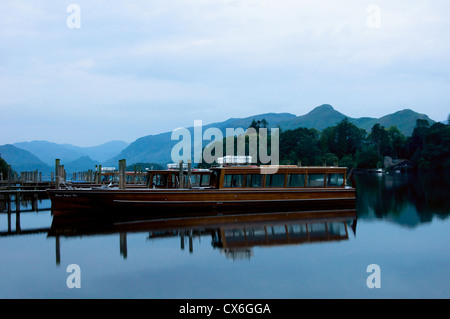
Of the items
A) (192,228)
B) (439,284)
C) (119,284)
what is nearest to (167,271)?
(119,284)

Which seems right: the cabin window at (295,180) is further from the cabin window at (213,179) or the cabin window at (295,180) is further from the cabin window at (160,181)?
the cabin window at (160,181)

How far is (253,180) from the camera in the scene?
26.0 metres

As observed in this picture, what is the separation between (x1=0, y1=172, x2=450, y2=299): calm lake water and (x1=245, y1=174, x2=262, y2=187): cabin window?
13.6 ft

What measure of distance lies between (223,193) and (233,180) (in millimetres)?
1038

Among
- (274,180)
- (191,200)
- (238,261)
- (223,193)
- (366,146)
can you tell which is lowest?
(238,261)

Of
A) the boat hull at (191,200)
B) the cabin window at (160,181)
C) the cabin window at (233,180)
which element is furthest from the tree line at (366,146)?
the cabin window at (233,180)

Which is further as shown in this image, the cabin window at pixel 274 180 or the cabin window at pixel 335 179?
the cabin window at pixel 335 179

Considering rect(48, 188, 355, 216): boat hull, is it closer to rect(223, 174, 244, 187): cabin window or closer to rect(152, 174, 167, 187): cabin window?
rect(223, 174, 244, 187): cabin window

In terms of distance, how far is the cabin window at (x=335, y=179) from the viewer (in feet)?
90.9

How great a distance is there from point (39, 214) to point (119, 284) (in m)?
16.4

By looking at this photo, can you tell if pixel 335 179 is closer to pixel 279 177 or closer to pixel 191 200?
pixel 279 177

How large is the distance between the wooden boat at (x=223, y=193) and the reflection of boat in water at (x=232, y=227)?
0.90 meters

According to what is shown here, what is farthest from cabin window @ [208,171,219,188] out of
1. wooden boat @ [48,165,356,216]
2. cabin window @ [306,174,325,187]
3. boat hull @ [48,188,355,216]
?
cabin window @ [306,174,325,187]

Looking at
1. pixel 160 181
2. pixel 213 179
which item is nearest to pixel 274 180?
pixel 213 179
